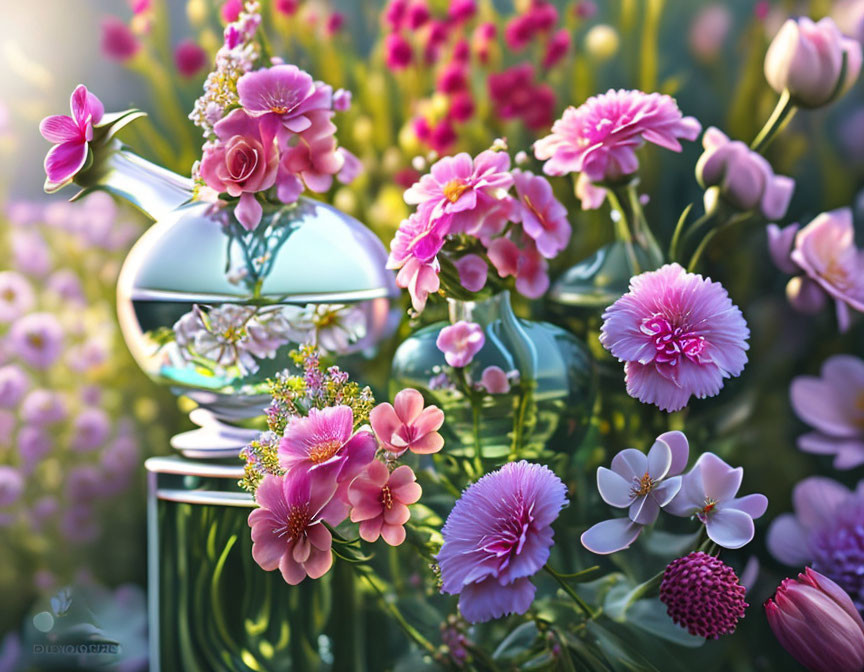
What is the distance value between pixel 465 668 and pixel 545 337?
0.61ft

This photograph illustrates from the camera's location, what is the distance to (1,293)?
2.53 feet

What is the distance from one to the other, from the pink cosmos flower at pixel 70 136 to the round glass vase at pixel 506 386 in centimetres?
20

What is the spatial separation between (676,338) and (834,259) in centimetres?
26

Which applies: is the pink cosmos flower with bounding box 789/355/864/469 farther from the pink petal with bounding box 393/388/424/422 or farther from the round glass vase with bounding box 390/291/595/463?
the pink petal with bounding box 393/388/424/422

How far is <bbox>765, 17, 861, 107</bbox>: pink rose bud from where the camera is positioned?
1.43 ft

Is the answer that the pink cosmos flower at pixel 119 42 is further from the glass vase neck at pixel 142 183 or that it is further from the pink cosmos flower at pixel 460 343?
the pink cosmos flower at pixel 460 343

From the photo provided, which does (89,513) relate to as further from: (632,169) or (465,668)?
(632,169)

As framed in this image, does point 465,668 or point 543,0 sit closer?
point 465,668

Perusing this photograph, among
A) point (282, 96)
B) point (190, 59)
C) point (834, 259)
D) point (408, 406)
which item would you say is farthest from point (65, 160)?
point (834, 259)

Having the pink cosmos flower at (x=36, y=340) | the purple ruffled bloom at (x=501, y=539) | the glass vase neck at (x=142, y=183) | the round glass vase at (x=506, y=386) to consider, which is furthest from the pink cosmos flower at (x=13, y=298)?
the purple ruffled bloom at (x=501, y=539)

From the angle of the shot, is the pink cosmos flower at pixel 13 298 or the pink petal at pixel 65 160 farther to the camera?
the pink cosmos flower at pixel 13 298

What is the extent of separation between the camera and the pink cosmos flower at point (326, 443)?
34 centimetres

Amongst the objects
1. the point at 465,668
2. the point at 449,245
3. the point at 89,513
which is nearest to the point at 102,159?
the point at 449,245

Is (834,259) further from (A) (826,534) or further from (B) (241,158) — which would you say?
(B) (241,158)
